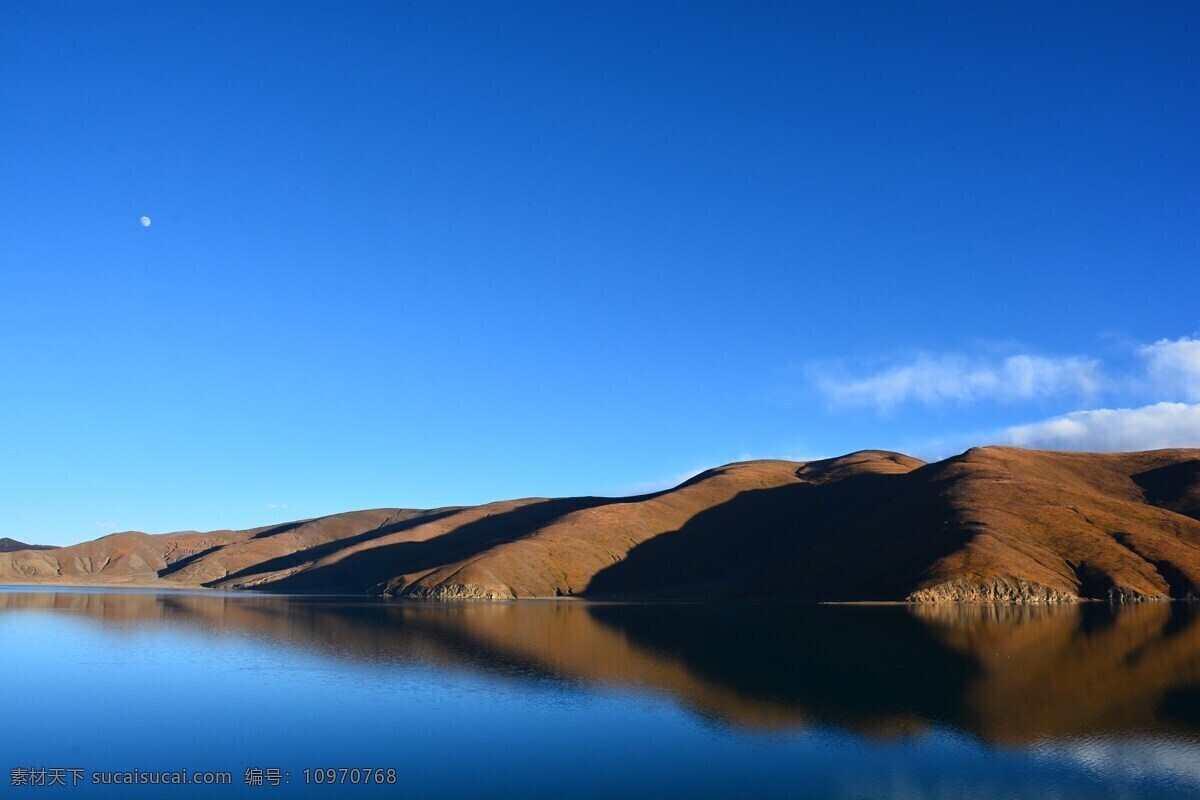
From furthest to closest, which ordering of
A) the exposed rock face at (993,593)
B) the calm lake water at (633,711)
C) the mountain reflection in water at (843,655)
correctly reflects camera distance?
the exposed rock face at (993,593) → the mountain reflection in water at (843,655) → the calm lake water at (633,711)

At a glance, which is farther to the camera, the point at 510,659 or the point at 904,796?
the point at 510,659

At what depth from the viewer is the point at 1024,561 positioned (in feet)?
524

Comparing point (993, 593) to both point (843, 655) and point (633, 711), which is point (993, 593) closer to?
point (843, 655)

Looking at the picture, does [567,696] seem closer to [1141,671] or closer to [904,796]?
[904,796]

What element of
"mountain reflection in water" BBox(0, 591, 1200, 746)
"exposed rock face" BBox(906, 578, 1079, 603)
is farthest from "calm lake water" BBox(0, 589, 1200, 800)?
"exposed rock face" BBox(906, 578, 1079, 603)

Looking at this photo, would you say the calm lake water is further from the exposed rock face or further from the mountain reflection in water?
the exposed rock face

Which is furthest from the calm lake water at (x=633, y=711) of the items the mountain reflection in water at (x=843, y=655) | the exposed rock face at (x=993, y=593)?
the exposed rock face at (x=993, y=593)

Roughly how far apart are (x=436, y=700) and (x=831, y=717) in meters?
27.2

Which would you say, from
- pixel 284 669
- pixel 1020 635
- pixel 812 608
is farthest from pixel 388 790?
pixel 812 608

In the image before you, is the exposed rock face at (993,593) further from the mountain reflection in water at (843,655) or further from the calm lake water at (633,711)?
the calm lake water at (633,711)

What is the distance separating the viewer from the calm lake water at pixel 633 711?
3994 cm

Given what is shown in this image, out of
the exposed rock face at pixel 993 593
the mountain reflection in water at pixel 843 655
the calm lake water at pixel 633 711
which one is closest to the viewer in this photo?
the calm lake water at pixel 633 711

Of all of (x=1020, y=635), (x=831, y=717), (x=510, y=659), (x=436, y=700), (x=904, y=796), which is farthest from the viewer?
(x=1020, y=635)

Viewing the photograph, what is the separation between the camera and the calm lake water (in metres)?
39.9
